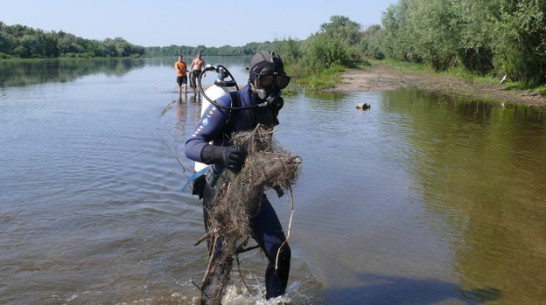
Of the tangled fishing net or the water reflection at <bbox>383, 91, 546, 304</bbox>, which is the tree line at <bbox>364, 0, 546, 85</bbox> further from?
the tangled fishing net

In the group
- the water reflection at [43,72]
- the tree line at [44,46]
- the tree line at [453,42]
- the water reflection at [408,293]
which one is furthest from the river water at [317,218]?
the tree line at [44,46]

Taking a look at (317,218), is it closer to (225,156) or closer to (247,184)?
(247,184)

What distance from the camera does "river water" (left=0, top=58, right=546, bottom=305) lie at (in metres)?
4.91

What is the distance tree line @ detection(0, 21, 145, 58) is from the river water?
9183 cm

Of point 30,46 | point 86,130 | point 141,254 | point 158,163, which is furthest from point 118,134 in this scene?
point 30,46

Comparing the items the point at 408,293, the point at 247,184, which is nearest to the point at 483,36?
the point at 408,293

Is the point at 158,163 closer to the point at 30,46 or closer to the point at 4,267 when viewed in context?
the point at 4,267

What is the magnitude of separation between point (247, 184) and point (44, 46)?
114m

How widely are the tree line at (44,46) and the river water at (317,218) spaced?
9183 cm

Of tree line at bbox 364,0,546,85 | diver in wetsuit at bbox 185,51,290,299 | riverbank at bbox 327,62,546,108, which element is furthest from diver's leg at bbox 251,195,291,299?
tree line at bbox 364,0,546,85

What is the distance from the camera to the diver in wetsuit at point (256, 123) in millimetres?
3838

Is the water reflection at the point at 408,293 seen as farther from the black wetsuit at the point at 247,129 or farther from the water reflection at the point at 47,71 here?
the water reflection at the point at 47,71

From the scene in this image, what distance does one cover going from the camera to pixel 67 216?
22.2 ft

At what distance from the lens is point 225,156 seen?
3689mm
